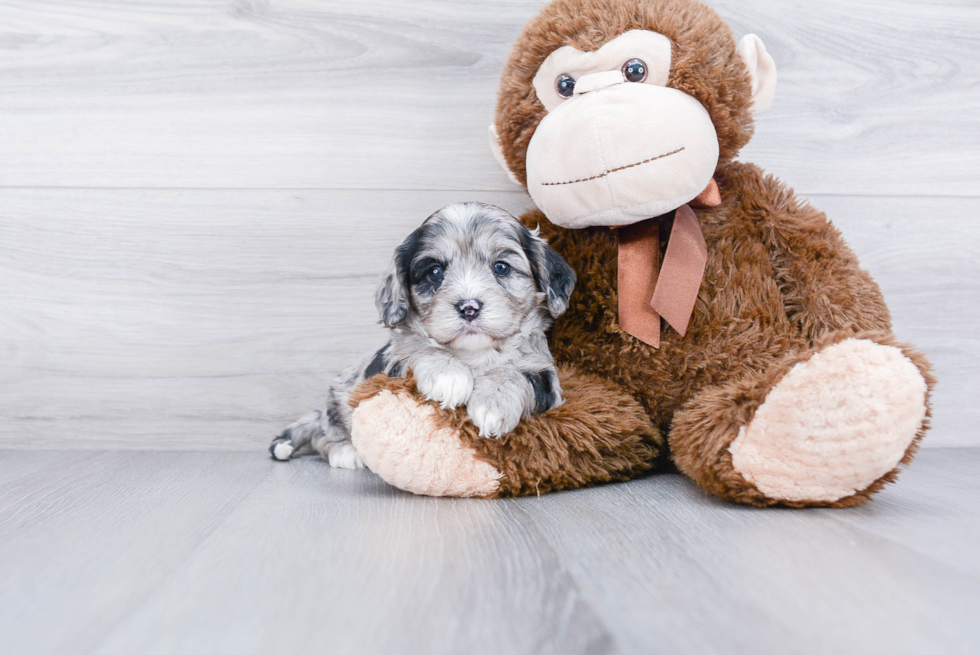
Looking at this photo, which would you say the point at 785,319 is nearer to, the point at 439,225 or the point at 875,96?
the point at 439,225

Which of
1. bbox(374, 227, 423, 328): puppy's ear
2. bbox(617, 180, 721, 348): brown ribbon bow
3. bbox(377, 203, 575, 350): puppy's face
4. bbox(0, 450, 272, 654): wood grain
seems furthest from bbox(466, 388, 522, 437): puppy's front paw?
bbox(0, 450, 272, 654): wood grain

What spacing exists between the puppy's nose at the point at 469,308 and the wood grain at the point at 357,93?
74 centimetres

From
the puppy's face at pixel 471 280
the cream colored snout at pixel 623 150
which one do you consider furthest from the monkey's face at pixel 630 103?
the puppy's face at pixel 471 280

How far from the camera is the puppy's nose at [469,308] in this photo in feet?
4.30

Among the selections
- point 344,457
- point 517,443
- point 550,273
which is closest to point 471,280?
point 550,273

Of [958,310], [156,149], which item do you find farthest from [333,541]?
[958,310]

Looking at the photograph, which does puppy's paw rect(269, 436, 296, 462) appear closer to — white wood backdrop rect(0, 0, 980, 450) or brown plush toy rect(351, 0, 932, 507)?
white wood backdrop rect(0, 0, 980, 450)

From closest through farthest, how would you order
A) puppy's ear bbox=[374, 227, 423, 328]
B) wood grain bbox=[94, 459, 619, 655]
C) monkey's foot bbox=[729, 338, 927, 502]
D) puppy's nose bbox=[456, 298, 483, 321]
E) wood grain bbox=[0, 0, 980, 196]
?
wood grain bbox=[94, 459, 619, 655], monkey's foot bbox=[729, 338, 927, 502], puppy's nose bbox=[456, 298, 483, 321], puppy's ear bbox=[374, 227, 423, 328], wood grain bbox=[0, 0, 980, 196]

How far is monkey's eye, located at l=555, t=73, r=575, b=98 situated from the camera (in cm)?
146

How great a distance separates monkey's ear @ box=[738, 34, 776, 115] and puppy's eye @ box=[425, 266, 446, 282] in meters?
0.78

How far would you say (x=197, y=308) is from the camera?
197cm

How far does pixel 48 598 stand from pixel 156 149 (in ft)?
4.57

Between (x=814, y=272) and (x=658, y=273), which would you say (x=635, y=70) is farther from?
(x=814, y=272)

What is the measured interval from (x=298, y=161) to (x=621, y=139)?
40.3 inches
